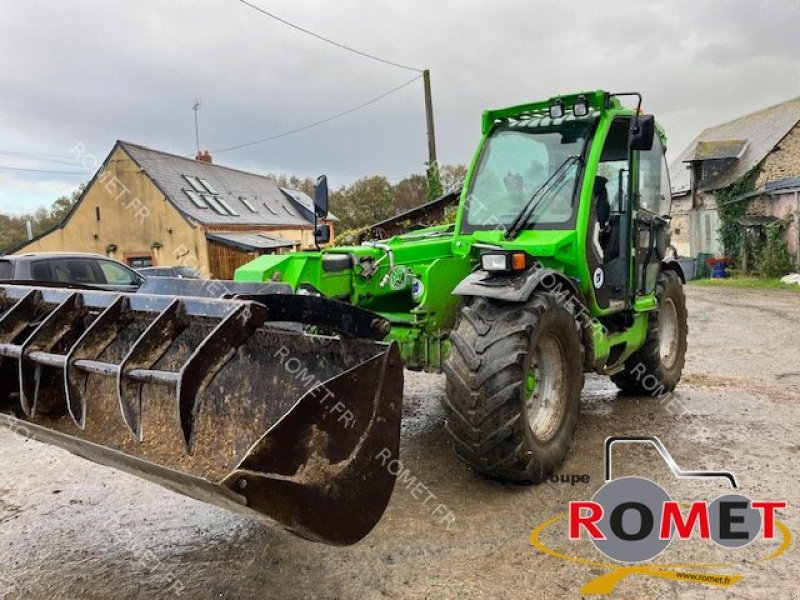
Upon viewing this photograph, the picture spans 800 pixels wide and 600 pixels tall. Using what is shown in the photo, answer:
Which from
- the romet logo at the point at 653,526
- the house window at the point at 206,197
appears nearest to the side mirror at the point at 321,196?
the romet logo at the point at 653,526

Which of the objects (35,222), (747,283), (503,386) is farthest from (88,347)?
(35,222)

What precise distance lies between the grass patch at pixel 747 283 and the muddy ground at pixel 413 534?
13.9m

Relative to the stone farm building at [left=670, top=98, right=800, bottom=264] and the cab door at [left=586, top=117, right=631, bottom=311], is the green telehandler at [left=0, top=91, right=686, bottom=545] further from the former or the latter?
the stone farm building at [left=670, top=98, right=800, bottom=264]

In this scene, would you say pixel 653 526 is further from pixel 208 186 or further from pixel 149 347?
pixel 208 186

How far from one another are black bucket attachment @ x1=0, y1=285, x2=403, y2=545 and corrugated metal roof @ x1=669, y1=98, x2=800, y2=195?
2060cm

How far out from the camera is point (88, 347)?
107 inches

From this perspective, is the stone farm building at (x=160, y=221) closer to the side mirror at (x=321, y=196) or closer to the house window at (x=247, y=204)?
the house window at (x=247, y=204)

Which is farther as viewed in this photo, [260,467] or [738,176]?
[738,176]

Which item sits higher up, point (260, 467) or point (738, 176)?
point (738, 176)

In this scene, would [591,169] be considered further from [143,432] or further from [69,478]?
[69,478]

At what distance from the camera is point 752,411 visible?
5.34 metres

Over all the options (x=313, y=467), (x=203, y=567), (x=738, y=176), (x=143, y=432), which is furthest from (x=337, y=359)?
(x=738, y=176)

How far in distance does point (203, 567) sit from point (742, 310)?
1218 cm

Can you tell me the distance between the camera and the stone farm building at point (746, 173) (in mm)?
20531
